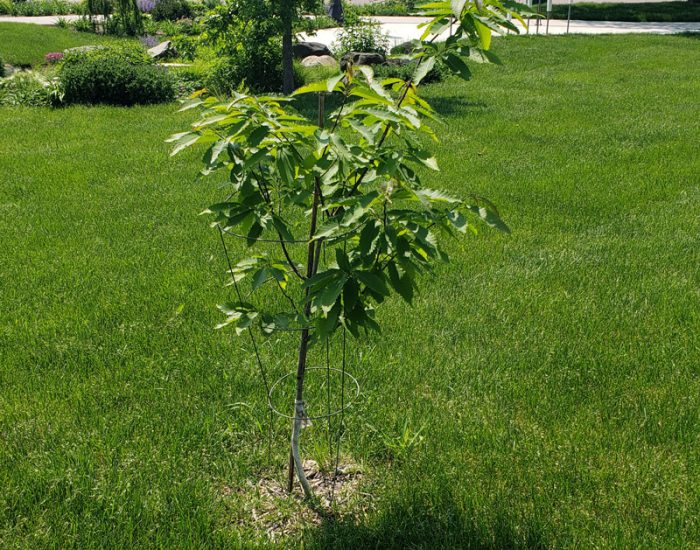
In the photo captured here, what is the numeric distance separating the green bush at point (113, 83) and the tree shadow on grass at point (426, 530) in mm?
10120

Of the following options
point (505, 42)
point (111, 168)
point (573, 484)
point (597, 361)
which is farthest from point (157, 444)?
point (505, 42)

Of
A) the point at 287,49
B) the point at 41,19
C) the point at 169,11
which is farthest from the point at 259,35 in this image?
the point at 41,19

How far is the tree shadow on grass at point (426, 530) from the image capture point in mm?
3117

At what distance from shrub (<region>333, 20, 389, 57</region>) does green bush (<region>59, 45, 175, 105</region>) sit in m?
4.60

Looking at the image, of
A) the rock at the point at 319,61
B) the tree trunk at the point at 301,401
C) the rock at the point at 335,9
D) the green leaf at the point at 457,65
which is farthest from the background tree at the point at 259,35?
the rock at the point at 335,9

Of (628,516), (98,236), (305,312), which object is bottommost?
(628,516)

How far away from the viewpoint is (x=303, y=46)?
1625 centimetres

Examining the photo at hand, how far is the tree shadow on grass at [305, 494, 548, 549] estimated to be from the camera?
123 inches

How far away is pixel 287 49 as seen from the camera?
1236cm

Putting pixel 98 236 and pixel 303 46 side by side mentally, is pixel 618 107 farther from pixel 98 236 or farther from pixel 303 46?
pixel 98 236

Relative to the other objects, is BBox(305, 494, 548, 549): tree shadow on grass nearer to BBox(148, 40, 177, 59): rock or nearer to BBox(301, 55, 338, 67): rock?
BBox(301, 55, 338, 67): rock

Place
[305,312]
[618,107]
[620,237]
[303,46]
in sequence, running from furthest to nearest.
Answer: [303,46] < [618,107] < [620,237] < [305,312]

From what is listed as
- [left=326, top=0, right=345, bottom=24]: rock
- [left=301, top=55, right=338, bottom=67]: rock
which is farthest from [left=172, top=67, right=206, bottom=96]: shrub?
[left=326, top=0, right=345, bottom=24]: rock

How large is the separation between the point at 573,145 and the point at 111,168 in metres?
5.51
